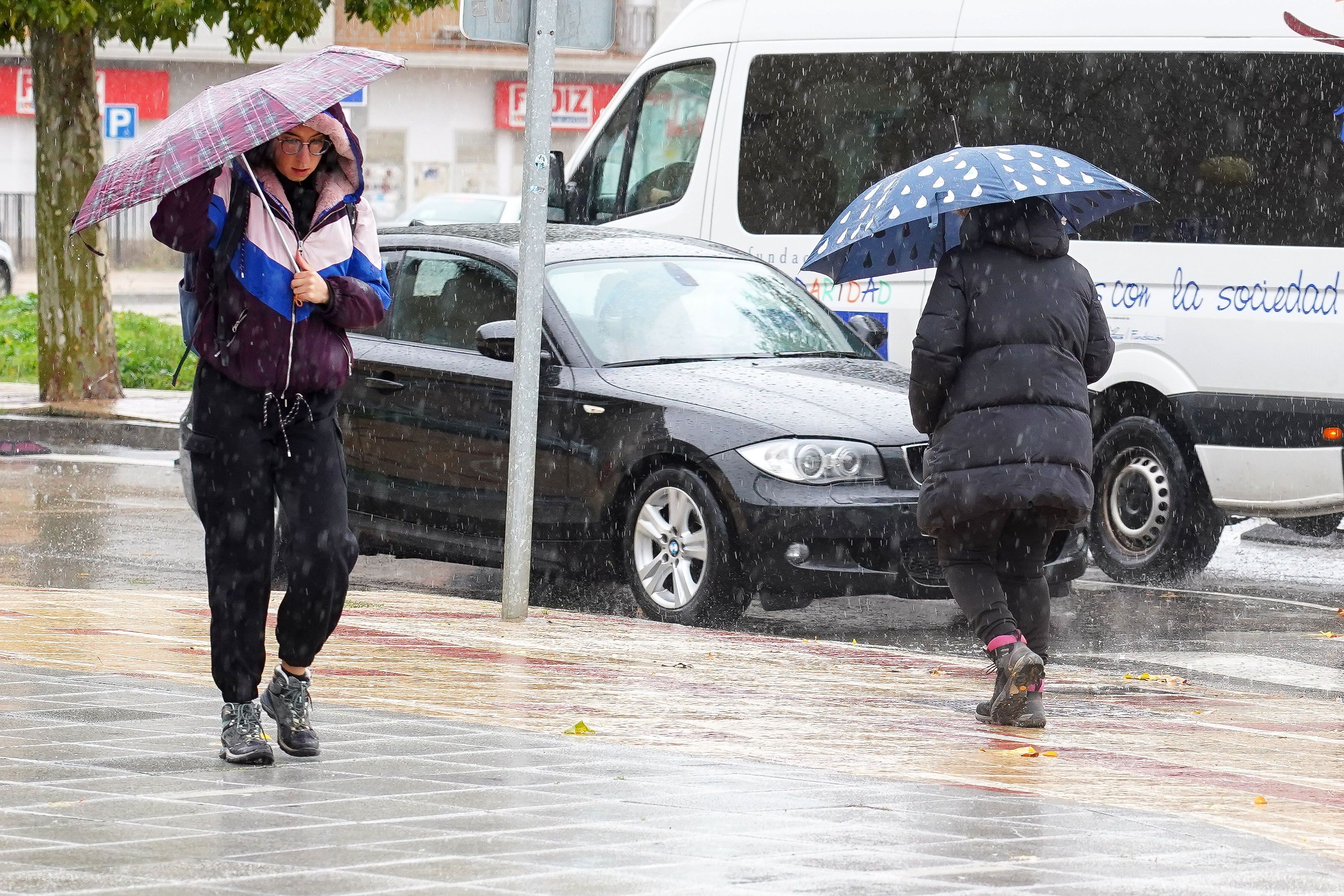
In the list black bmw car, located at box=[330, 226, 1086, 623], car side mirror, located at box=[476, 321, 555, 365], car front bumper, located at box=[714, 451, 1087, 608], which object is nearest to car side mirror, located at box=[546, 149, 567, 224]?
black bmw car, located at box=[330, 226, 1086, 623]

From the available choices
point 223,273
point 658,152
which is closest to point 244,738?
point 223,273

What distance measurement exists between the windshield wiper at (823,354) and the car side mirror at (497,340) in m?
1.28

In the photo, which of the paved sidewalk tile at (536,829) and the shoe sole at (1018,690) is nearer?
the paved sidewalk tile at (536,829)

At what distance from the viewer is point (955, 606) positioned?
10141 millimetres

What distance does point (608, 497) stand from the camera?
935 cm

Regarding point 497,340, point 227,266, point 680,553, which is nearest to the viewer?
point 227,266

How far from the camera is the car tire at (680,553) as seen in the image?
900cm

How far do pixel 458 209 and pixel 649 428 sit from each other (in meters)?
23.2

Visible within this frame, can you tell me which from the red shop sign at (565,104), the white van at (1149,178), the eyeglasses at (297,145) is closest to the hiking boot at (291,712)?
the eyeglasses at (297,145)

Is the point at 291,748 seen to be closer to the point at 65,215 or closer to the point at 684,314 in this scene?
the point at 684,314

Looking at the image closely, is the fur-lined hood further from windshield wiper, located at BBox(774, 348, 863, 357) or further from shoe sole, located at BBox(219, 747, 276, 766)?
windshield wiper, located at BBox(774, 348, 863, 357)

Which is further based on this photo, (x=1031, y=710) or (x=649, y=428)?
(x=649, y=428)

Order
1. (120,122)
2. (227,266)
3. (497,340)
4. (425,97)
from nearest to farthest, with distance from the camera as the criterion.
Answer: (227,266), (497,340), (120,122), (425,97)

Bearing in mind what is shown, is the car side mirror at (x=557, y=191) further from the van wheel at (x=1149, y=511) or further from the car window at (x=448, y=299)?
the van wheel at (x=1149, y=511)
